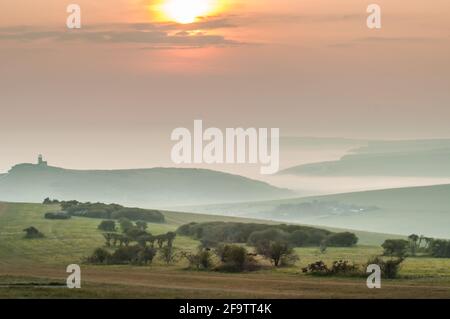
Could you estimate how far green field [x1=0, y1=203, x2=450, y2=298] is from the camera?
54.1 meters

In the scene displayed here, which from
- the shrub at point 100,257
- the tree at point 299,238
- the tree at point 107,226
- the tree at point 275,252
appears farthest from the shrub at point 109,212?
the tree at point 275,252

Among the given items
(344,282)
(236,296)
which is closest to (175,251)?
(344,282)

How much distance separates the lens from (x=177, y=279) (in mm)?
64625

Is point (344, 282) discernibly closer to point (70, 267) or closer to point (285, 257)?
point (285, 257)

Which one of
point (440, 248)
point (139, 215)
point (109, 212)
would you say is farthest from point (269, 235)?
point (109, 212)

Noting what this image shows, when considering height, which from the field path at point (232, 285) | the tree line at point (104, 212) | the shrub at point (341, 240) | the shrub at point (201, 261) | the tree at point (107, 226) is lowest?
the field path at point (232, 285)

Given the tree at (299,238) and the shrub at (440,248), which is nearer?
the shrub at (440,248)

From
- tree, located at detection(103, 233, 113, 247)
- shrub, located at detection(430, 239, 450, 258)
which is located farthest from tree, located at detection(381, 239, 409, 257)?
tree, located at detection(103, 233, 113, 247)

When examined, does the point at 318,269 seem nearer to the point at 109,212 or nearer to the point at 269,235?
the point at 269,235

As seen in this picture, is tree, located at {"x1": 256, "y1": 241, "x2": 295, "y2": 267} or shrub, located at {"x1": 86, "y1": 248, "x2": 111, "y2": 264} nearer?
tree, located at {"x1": 256, "y1": 241, "x2": 295, "y2": 267}

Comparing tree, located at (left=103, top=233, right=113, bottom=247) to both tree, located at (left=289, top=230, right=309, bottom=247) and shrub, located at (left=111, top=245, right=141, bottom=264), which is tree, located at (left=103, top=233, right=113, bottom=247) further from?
tree, located at (left=289, top=230, right=309, bottom=247)

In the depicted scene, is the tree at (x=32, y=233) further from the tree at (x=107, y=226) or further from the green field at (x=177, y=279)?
the tree at (x=107, y=226)

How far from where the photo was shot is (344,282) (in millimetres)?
62969

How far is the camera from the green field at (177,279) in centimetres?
5406
